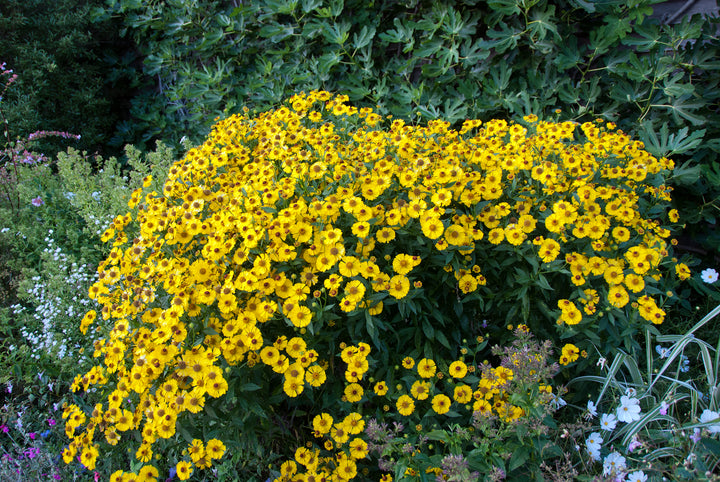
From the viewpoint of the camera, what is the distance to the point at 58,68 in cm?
467

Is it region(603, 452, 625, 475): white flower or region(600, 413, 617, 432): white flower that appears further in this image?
region(600, 413, 617, 432): white flower

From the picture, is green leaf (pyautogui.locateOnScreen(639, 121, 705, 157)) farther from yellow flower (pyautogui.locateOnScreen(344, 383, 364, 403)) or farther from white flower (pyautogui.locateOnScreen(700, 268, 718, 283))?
yellow flower (pyautogui.locateOnScreen(344, 383, 364, 403))

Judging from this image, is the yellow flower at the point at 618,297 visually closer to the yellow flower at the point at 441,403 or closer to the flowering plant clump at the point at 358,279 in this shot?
the flowering plant clump at the point at 358,279

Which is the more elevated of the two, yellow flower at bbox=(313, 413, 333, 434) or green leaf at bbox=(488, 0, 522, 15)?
green leaf at bbox=(488, 0, 522, 15)

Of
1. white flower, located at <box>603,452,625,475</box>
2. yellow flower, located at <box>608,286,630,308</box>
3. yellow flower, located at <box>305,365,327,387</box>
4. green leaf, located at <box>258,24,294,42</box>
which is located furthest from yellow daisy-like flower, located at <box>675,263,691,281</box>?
green leaf, located at <box>258,24,294,42</box>

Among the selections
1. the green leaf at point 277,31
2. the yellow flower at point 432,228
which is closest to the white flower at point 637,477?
the yellow flower at point 432,228

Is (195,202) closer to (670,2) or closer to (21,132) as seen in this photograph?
(670,2)

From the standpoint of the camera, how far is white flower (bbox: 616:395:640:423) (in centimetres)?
157

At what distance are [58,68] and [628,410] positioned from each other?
543cm

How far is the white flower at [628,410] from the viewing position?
5.14 feet

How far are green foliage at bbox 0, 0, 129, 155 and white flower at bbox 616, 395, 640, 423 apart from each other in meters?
4.99

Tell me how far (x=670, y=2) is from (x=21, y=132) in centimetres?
514

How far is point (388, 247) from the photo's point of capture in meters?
1.75

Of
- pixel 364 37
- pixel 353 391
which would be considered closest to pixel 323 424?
pixel 353 391
